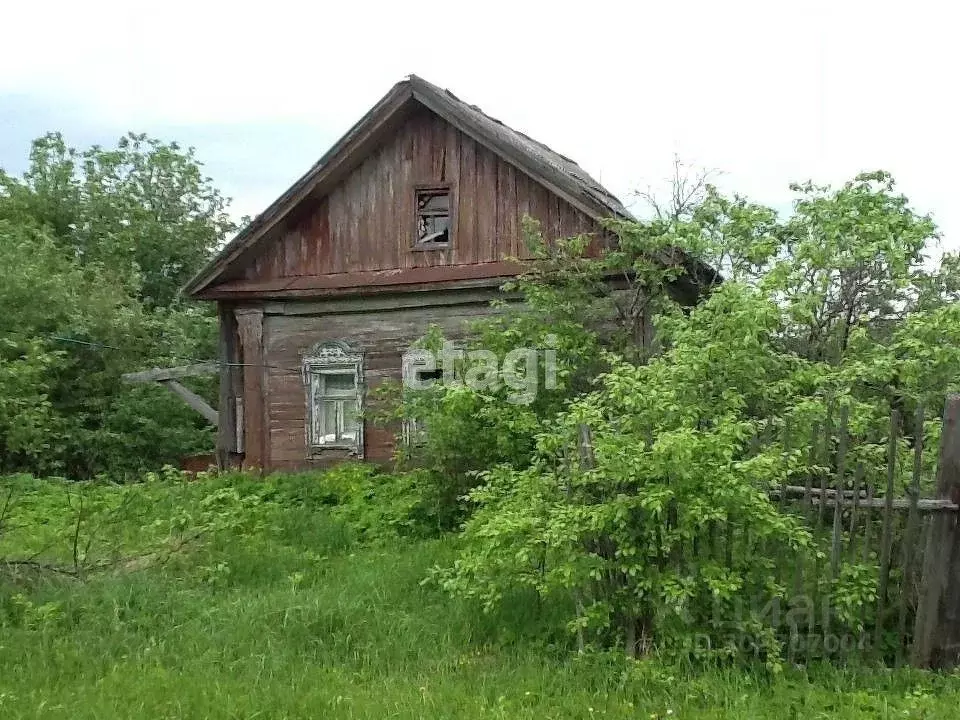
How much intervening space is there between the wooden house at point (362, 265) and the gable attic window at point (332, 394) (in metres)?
0.02

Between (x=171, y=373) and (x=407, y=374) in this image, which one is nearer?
(x=407, y=374)

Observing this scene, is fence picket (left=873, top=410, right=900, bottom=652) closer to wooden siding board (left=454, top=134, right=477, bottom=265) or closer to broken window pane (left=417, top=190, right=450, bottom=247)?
A: wooden siding board (left=454, top=134, right=477, bottom=265)

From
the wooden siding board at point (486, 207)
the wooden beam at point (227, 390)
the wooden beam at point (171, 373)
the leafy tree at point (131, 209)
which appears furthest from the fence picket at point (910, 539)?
the leafy tree at point (131, 209)

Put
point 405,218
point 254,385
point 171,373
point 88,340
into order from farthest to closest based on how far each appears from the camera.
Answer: point 88,340 → point 171,373 → point 254,385 → point 405,218

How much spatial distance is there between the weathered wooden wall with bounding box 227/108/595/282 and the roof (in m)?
0.27

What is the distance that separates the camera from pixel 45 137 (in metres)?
26.4

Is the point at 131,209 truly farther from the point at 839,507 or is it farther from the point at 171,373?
the point at 839,507

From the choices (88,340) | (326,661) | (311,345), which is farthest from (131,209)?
(326,661)

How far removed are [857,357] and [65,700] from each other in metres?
6.62

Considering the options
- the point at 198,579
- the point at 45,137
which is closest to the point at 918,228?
the point at 198,579

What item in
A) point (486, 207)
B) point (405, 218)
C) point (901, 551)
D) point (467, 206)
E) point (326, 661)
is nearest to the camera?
point (901, 551)

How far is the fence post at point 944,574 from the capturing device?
4.66 m

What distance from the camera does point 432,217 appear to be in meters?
11.8

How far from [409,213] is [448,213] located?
53 centimetres
